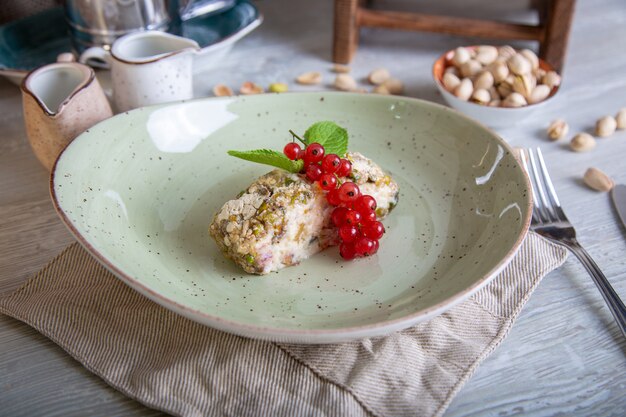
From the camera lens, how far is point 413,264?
38.5 inches

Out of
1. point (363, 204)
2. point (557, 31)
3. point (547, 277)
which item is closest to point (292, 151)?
point (363, 204)

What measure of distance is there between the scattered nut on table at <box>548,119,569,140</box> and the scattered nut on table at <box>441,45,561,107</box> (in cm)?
6

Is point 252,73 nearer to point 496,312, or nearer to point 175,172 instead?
point 175,172

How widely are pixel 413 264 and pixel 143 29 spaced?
0.92m

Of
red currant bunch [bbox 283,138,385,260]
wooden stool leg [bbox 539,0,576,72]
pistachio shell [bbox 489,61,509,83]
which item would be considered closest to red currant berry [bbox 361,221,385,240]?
red currant bunch [bbox 283,138,385,260]

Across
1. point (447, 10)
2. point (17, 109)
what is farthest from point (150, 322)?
point (447, 10)

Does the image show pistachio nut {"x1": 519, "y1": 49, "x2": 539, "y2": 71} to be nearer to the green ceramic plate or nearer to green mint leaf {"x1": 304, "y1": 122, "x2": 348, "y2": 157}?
the green ceramic plate

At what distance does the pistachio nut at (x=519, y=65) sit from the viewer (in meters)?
1.40

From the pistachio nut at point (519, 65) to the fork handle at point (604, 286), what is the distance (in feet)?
1.65

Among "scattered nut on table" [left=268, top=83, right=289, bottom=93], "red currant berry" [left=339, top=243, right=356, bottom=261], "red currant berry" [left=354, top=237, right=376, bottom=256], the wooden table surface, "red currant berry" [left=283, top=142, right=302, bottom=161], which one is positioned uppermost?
"red currant berry" [left=283, top=142, right=302, bottom=161]

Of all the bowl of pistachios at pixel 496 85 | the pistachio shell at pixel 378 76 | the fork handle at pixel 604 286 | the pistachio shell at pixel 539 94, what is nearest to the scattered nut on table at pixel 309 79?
the pistachio shell at pixel 378 76

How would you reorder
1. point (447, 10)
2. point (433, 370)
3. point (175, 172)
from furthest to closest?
point (447, 10), point (175, 172), point (433, 370)

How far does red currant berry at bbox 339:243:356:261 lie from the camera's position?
0.97 meters

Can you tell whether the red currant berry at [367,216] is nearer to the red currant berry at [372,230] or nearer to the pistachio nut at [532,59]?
the red currant berry at [372,230]
